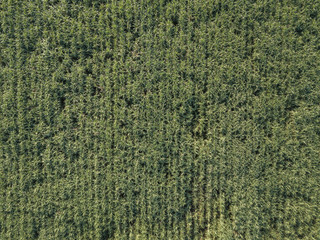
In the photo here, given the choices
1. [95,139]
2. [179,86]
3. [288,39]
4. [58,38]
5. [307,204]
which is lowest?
[307,204]

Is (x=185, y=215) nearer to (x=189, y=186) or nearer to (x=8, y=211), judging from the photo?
(x=189, y=186)

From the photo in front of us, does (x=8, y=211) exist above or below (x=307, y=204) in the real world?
below

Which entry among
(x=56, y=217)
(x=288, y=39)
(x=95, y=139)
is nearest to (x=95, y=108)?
(x=95, y=139)

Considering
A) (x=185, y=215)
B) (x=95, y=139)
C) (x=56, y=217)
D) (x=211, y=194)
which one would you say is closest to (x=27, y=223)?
(x=56, y=217)

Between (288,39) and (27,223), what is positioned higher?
(288,39)

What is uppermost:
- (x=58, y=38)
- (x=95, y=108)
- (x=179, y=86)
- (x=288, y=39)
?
(x=288, y=39)

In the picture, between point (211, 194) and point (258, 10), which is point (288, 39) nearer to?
point (258, 10)
